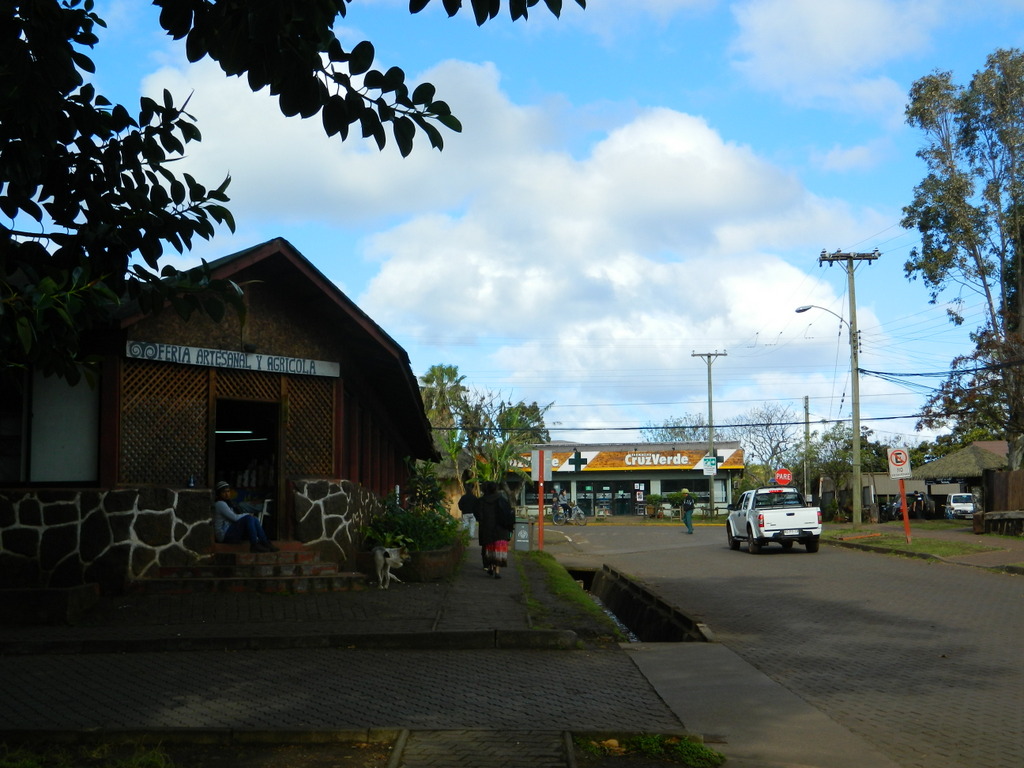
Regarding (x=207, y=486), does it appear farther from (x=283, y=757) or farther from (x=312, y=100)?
(x=312, y=100)

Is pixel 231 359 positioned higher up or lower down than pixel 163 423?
higher up

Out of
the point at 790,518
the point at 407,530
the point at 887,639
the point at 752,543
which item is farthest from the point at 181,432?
the point at 752,543

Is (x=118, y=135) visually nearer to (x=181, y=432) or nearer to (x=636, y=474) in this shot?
(x=181, y=432)

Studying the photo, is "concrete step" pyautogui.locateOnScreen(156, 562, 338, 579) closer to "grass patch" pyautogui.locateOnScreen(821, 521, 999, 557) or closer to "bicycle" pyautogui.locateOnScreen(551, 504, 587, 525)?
"grass patch" pyautogui.locateOnScreen(821, 521, 999, 557)

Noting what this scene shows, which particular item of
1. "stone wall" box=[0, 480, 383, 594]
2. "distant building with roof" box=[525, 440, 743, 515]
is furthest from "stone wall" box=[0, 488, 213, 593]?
"distant building with roof" box=[525, 440, 743, 515]

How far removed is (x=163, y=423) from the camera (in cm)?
1455

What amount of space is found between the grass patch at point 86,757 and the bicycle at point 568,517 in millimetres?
48125

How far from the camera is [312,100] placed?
5.74 metres

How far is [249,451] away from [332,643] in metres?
10.9

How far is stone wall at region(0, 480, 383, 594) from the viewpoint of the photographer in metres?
13.5

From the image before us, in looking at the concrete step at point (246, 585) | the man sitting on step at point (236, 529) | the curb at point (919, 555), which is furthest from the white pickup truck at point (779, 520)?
the man sitting on step at point (236, 529)

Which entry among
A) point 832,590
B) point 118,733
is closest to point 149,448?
point 118,733

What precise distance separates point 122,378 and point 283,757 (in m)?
8.45

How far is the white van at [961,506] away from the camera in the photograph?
54.3 m
